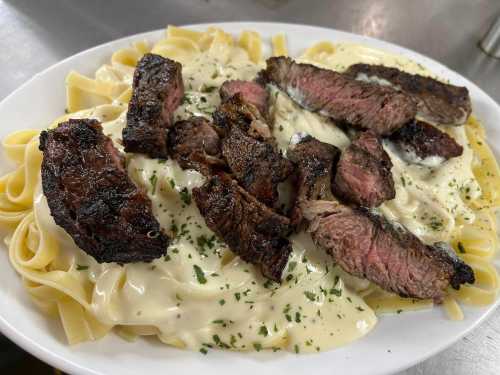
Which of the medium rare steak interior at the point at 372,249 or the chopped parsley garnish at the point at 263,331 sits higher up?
the medium rare steak interior at the point at 372,249

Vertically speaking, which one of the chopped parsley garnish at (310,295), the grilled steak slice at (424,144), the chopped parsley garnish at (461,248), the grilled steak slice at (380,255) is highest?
the grilled steak slice at (424,144)

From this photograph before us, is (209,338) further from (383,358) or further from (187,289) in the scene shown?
(383,358)

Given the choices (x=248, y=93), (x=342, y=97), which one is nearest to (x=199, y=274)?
(x=248, y=93)

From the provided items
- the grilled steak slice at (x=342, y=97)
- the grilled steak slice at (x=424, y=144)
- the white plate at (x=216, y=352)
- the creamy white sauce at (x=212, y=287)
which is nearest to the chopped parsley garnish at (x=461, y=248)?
the creamy white sauce at (x=212, y=287)

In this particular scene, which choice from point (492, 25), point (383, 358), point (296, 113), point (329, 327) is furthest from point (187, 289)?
point (492, 25)

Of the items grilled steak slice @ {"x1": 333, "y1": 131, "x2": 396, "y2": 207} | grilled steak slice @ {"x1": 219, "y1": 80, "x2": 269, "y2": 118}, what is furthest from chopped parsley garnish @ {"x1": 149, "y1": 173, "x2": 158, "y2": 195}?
grilled steak slice @ {"x1": 333, "y1": 131, "x2": 396, "y2": 207}

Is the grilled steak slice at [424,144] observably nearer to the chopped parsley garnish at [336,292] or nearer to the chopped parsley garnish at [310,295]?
the chopped parsley garnish at [336,292]
